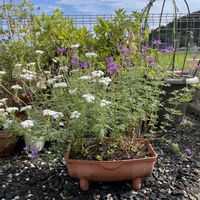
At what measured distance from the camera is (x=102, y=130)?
170 centimetres

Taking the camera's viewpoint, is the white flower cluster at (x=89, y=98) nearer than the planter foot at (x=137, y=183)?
Yes

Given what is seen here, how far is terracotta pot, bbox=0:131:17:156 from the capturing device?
7.82ft

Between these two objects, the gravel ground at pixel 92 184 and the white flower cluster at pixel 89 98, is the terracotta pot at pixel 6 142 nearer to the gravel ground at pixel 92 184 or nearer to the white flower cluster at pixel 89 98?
the gravel ground at pixel 92 184

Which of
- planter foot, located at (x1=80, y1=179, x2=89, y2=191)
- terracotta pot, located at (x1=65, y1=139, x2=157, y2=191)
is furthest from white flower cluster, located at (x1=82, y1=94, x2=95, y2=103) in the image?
planter foot, located at (x1=80, y1=179, x2=89, y2=191)

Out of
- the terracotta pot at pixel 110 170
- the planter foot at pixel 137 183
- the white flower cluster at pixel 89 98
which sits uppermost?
the white flower cluster at pixel 89 98

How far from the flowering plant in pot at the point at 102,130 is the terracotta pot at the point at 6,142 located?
621mm

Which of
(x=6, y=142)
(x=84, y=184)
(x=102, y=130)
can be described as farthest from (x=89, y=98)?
(x=6, y=142)

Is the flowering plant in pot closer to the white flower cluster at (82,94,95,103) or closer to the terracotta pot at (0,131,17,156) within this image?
the white flower cluster at (82,94,95,103)

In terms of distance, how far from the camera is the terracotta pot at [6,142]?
7.82 ft

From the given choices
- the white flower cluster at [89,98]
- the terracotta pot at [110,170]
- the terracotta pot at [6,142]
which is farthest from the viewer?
the terracotta pot at [6,142]

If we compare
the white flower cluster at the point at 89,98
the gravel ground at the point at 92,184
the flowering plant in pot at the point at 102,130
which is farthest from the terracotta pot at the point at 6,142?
the white flower cluster at the point at 89,98

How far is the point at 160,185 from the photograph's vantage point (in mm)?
1910

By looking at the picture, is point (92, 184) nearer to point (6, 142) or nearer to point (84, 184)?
point (84, 184)

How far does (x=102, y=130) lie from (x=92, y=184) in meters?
0.47
